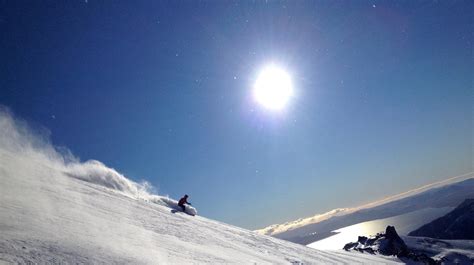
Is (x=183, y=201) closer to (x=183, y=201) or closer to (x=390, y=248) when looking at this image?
(x=183, y=201)

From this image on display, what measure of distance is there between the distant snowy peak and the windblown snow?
17383 centimetres

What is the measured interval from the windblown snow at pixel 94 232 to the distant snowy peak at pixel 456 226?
17383cm

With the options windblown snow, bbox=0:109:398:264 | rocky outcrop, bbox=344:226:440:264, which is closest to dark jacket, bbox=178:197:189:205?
windblown snow, bbox=0:109:398:264

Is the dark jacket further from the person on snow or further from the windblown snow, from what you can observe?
the windblown snow

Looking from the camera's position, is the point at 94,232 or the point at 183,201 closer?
the point at 94,232

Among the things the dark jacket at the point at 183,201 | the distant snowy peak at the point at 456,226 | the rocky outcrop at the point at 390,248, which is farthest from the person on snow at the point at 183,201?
the distant snowy peak at the point at 456,226

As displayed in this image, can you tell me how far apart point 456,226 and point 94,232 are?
646 ft

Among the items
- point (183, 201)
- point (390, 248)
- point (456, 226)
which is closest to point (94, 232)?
point (183, 201)

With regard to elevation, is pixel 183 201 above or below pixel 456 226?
below

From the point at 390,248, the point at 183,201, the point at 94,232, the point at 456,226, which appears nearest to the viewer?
the point at 94,232

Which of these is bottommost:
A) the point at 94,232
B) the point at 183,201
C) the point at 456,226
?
the point at 94,232

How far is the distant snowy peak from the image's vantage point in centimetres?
15438

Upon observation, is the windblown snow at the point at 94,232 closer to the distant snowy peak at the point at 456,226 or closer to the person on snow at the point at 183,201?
the person on snow at the point at 183,201

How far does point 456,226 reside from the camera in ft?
528
